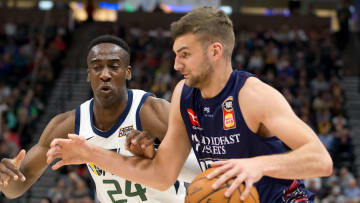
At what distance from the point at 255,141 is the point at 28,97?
37.0ft

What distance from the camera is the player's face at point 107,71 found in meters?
4.40

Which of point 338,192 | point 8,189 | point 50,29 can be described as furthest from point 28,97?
point 8,189

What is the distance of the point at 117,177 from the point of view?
14.4 ft

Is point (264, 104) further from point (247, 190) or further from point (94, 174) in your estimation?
point (94, 174)

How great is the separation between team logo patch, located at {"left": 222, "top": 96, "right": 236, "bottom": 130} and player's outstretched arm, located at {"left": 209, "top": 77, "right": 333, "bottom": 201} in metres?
0.09

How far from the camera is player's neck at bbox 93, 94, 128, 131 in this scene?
15.0 feet

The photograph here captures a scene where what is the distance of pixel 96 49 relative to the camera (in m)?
4.52

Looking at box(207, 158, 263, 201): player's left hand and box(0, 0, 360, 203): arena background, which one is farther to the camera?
box(0, 0, 360, 203): arena background

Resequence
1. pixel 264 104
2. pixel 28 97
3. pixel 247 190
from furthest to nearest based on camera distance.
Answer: pixel 28 97, pixel 264 104, pixel 247 190

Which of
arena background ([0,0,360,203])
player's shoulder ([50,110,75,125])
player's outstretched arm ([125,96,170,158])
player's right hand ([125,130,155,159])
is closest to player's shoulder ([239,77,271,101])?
player's right hand ([125,130,155,159])

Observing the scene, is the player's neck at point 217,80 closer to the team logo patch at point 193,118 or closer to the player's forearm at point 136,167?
the team logo patch at point 193,118

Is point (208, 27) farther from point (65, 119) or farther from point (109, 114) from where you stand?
point (65, 119)

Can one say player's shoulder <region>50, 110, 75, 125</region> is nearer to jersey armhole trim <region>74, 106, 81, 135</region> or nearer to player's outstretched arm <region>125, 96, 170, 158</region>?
jersey armhole trim <region>74, 106, 81, 135</region>

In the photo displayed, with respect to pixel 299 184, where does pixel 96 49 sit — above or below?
above
